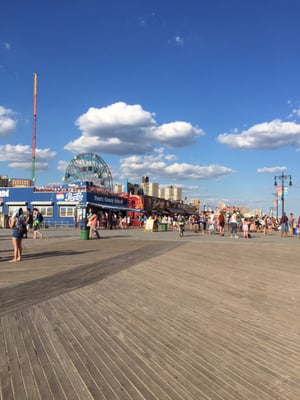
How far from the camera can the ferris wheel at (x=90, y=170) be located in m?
53.9

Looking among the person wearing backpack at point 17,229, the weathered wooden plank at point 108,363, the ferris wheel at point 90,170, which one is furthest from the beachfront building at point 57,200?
the weathered wooden plank at point 108,363

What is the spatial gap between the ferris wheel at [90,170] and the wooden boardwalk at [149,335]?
46396 mm

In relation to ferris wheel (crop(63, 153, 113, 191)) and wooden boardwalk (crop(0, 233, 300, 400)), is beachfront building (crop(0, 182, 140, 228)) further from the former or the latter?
wooden boardwalk (crop(0, 233, 300, 400))

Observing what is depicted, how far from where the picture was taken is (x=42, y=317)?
4.76 meters

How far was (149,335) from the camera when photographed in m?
4.16

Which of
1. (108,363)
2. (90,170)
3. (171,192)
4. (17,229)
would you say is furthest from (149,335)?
(171,192)

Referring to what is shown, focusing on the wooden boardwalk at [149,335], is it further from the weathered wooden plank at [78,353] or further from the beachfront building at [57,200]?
the beachfront building at [57,200]

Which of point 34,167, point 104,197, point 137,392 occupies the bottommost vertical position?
point 137,392

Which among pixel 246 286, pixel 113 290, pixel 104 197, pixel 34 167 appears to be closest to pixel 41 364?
pixel 113 290

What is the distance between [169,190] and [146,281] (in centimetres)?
13164

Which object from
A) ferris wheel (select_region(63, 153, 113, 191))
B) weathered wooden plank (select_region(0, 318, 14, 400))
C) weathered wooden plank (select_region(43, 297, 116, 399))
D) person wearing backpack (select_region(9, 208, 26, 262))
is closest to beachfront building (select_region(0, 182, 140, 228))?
ferris wheel (select_region(63, 153, 113, 191))

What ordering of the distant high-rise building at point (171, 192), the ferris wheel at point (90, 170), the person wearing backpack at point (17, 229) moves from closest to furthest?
1. the person wearing backpack at point (17, 229)
2. the ferris wheel at point (90, 170)
3. the distant high-rise building at point (171, 192)

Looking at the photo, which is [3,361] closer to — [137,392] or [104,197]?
[137,392]

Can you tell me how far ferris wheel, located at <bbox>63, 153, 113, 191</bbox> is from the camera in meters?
53.9
